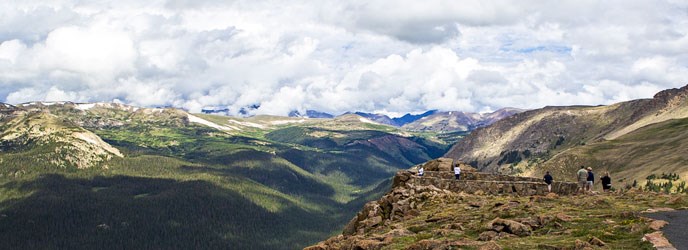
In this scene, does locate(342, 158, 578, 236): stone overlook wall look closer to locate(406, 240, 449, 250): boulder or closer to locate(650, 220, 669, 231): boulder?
locate(406, 240, 449, 250): boulder

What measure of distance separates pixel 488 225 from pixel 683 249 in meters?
11.4

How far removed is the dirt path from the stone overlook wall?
62.6ft

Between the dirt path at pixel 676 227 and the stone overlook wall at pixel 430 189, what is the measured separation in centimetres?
1907

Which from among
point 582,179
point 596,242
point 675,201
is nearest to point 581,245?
point 596,242

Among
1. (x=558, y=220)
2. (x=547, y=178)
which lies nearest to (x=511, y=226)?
(x=558, y=220)

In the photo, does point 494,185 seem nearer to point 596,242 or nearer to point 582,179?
point 582,179

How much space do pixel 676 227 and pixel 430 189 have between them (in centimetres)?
2674

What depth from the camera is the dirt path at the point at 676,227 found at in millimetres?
28094

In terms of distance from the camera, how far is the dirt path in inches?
1106

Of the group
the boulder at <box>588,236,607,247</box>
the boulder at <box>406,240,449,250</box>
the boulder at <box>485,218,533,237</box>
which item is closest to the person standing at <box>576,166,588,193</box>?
the boulder at <box>485,218,533,237</box>

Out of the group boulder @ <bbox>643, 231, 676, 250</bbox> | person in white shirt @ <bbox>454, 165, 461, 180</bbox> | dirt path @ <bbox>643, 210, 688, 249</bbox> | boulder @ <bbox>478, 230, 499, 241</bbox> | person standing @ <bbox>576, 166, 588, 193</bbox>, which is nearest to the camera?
boulder @ <bbox>643, 231, 676, 250</bbox>

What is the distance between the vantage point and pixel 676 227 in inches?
1235

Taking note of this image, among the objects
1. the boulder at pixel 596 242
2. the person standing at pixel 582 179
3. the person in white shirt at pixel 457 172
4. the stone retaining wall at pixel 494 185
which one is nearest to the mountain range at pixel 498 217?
the boulder at pixel 596 242

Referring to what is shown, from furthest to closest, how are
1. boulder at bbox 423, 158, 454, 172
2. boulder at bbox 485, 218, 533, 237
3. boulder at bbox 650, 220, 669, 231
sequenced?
boulder at bbox 423, 158, 454, 172
boulder at bbox 485, 218, 533, 237
boulder at bbox 650, 220, 669, 231
